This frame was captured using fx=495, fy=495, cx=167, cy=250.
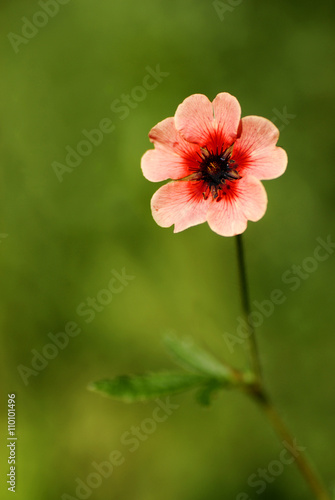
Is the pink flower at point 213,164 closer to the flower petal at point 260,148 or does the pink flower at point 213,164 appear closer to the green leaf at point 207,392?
the flower petal at point 260,148

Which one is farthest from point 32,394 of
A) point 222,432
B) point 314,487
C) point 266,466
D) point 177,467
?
point 314,487

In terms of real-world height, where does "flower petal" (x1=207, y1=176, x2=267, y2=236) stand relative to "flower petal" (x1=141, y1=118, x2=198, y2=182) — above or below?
below

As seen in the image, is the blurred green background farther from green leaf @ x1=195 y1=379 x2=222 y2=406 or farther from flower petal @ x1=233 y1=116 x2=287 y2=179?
flower petal @ x1=233 y1=116 x2=287 y2=179

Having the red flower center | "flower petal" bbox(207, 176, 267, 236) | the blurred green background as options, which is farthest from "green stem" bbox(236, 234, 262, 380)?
the blurred green background

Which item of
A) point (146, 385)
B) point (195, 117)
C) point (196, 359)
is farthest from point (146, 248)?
point (195, 117)

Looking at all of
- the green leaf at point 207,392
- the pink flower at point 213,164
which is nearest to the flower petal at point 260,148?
the pink flower at point 213,164

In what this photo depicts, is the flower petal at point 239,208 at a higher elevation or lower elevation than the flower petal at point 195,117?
lower

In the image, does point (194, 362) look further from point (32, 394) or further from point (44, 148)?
point (44, 148)

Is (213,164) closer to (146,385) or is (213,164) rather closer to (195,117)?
(195,117)
